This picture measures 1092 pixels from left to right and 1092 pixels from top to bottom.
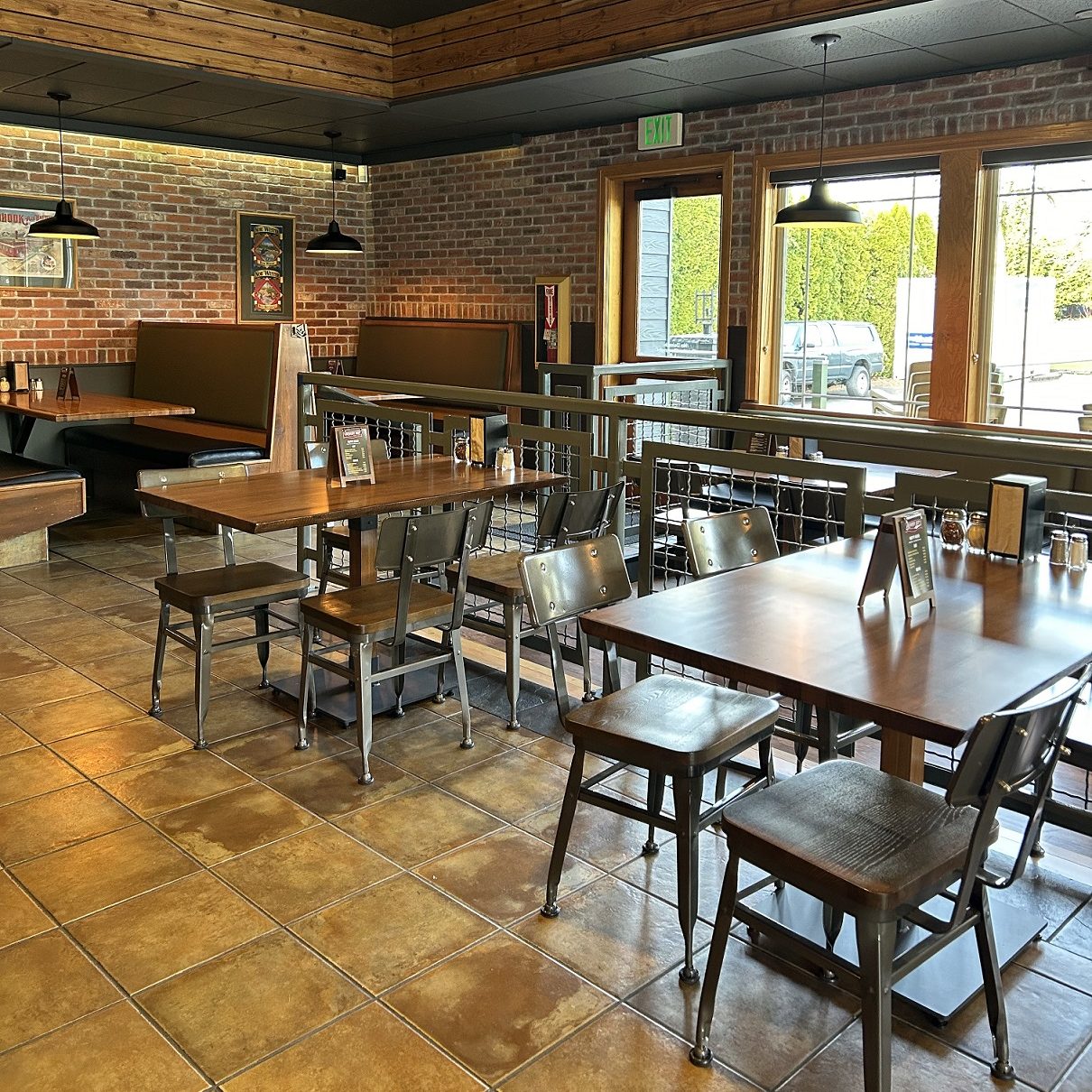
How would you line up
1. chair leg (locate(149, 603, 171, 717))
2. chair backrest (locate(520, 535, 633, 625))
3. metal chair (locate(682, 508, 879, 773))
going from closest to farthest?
1. chair backrest (locate(520, 535, 633, 625))
2. metal chair (locate(682, 508, 879, 773))
3. chair leg (locate(149, 603, 171, 717))

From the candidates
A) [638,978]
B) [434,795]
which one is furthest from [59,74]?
[638,978]

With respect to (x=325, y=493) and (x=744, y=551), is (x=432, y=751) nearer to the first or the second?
(x=325, y=493)

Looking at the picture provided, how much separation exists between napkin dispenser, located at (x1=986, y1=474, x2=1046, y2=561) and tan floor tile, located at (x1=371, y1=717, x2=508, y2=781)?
171cm

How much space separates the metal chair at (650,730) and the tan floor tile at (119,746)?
1.57 meters

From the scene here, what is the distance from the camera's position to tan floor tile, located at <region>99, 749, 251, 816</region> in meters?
3.38

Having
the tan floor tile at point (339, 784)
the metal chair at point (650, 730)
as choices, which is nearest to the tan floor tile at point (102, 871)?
the tan floor tile at point (339, 784)

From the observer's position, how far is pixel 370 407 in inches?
210

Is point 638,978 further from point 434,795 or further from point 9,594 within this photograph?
point 9,594

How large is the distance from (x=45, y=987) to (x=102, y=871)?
1.74ft

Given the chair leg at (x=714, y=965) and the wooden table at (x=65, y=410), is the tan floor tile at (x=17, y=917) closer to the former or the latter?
the chair leg at (x=714, y=965)

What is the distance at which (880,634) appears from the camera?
7.86 ft

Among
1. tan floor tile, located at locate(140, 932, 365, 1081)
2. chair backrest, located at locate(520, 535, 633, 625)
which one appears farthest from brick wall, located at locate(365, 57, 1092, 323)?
tan floor tile, located at locate(140, 932, 365, 1081)

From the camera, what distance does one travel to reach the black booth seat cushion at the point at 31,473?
20.6 ft

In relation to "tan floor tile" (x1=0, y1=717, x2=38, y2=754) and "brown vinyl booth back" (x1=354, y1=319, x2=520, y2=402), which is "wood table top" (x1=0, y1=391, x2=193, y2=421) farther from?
"tan floor tile" (x1=0, y1=717, x2=38, y2=754)
